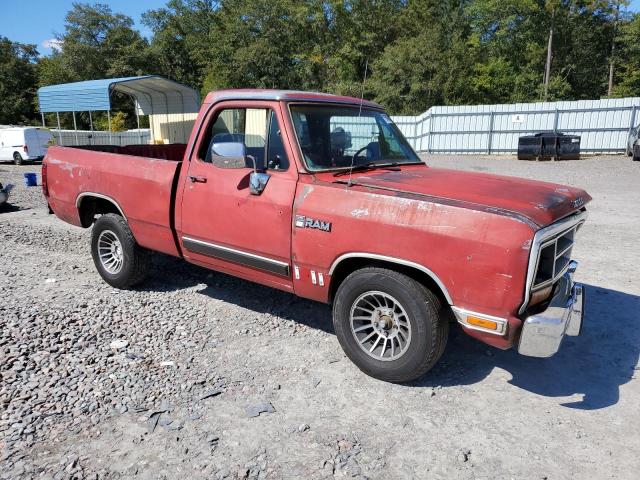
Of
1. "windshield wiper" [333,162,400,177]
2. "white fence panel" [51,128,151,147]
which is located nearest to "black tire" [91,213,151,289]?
"windshield wiper" [333,162,400,177]

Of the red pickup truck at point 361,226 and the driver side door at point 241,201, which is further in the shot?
the driver side door at point 241,201

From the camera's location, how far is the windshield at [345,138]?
12.7 ft

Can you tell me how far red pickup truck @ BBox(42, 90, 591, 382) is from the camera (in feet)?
9.44

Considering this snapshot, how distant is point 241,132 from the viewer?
4.24 metres

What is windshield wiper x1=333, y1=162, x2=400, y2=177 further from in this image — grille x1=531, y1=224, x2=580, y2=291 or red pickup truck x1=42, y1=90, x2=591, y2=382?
grille x1=531, y1=224, x2=580, y2=291

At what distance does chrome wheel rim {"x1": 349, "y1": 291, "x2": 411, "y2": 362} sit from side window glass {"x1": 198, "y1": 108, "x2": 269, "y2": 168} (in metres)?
1.47

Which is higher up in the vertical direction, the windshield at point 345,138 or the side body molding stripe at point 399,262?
the windshield at point 345,138

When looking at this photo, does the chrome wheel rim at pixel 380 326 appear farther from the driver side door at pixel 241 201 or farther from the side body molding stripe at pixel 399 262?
the driver side door at pixel 241 201

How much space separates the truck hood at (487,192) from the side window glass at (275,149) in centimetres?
48

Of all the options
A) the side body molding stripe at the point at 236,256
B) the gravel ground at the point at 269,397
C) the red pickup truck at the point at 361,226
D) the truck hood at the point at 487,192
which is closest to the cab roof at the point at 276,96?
the red pickup truck at the point at 361,226

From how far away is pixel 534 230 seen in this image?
8.96 ft

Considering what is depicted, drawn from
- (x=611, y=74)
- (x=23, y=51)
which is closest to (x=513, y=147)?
(x=611, y=74)

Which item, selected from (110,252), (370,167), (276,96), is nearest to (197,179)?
(276,96)

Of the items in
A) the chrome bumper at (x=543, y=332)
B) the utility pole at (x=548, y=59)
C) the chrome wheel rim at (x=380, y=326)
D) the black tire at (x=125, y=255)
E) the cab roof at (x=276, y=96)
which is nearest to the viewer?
the chrome bumper at (x=543, y=332)
